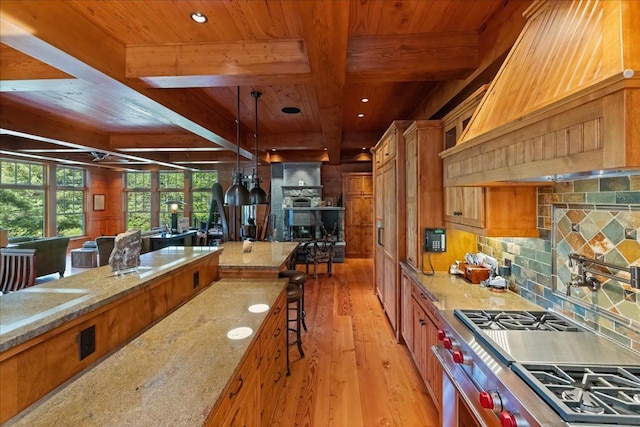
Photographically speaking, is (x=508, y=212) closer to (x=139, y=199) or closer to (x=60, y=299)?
(x=60, y=299)

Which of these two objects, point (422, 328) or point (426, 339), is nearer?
point (426, 339)

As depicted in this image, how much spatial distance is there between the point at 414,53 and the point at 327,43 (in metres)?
0.85

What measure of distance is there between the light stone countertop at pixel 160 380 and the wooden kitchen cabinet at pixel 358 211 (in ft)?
22.3

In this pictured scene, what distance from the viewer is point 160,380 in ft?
3.68

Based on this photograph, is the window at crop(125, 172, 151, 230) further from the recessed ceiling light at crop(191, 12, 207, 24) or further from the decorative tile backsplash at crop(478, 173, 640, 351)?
the decorative tile backsplash at crop(478, 173, 640, 351)

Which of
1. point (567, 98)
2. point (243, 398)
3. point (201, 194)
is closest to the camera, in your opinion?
point (567, 98)

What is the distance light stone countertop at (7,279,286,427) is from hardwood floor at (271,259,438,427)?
115 centimetres

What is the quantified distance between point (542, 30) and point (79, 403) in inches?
93.4

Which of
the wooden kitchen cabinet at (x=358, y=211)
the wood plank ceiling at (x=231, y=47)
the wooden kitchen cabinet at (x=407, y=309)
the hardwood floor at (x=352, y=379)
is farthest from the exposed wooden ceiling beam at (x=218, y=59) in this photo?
the wooden kitchen cabinet at (x=358, y=211)

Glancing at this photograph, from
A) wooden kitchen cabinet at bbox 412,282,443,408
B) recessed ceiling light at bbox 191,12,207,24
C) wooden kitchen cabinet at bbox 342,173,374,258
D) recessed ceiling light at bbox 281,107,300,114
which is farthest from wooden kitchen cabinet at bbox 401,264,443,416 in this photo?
wooden kitchen cabinet at bbox 342,173,374,258

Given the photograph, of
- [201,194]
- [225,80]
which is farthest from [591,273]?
[201,194]

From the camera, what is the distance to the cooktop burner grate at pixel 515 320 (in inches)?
62.6

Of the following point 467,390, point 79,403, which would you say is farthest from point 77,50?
point 467,390

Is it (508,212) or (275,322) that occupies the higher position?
(508,212)
